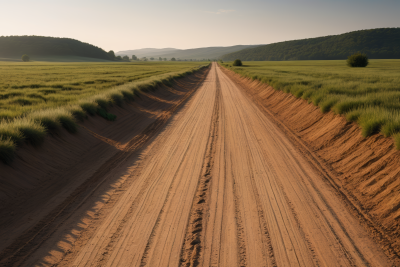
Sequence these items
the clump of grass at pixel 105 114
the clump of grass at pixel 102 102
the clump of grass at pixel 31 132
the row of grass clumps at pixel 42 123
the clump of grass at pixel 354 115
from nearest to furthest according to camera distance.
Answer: the row of grass clumps at pixel 42 123
the clump of grass at pixel 31 132
the clump of grass at pixel 354 115
the clump of grass at pixel 105 114
the clump of grass at pixel 102 102

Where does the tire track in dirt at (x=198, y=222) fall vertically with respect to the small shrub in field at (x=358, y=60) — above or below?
below

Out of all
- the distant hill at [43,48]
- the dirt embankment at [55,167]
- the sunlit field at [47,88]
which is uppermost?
the distant hill at [43,48]

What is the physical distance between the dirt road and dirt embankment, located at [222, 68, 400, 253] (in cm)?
44

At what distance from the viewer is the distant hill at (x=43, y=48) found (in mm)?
165125

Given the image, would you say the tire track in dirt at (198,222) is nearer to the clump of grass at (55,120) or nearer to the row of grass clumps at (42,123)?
the row of grass clumps at (42,123)

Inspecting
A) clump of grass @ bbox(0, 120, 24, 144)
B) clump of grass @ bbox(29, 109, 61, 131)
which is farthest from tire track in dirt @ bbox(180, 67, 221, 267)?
clump of grass @ bbox(29, 109, 61, 131)

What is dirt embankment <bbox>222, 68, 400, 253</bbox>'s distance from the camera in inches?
175

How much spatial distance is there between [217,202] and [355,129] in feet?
17.6

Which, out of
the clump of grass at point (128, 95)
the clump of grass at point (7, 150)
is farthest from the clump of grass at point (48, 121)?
the clump of grass at point (128, 95)

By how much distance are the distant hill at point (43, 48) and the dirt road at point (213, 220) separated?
18752cm

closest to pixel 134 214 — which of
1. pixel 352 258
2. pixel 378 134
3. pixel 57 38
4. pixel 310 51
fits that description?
pixel 352 258

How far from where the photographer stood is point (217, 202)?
4.95 meters

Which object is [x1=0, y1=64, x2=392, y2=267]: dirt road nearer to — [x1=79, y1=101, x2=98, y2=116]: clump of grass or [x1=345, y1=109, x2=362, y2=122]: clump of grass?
[x1=345, y1=109, x2=362, y2=122]: clump of grass

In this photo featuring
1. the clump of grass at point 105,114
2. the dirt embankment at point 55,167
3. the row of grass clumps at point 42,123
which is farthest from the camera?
the clump of grass at point 105,114
